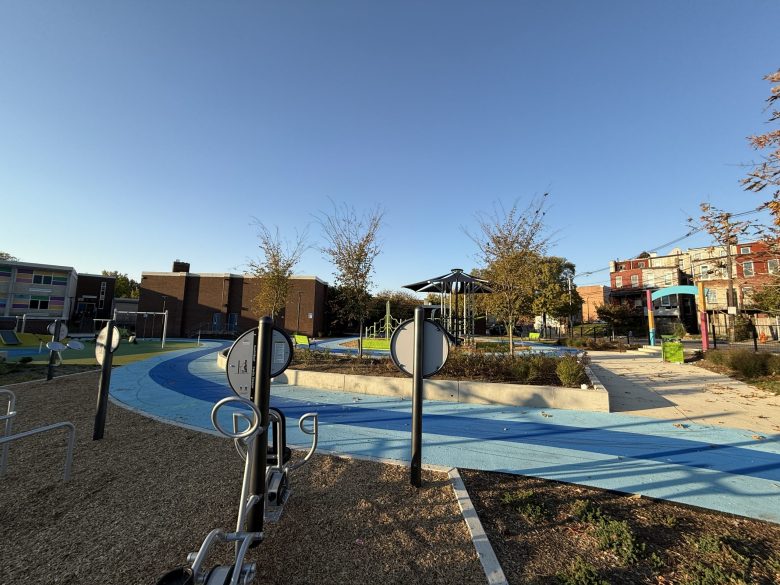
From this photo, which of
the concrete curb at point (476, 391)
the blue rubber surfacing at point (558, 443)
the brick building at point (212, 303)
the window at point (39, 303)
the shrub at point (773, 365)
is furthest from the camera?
the window at point (39, 303)

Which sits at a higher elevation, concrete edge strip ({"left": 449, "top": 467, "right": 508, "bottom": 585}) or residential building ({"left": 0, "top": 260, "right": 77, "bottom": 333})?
residential building ({"left": 0, "top": 260, "right": 77, "bottom": 333})

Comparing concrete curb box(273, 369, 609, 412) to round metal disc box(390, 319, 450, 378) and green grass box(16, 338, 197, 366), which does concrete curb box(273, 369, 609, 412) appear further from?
green grass box(16, 338, 197, 366)

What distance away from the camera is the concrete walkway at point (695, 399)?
611 centimetres

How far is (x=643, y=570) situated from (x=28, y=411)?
31.7 ft

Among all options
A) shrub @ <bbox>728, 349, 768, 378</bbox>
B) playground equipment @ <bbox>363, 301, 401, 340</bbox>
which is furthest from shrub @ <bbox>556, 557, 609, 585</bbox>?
playground equipment @ <bbox>363, 301, 401, 340</bbox>

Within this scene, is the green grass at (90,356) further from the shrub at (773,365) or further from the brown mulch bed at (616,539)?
the shrub at (773,365)

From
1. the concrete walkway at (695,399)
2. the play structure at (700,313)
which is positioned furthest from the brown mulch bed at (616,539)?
the play structure at (700,313)

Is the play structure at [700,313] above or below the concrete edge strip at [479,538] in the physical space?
above

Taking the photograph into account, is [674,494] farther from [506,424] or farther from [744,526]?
[506,424]

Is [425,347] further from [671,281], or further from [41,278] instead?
[671,281]

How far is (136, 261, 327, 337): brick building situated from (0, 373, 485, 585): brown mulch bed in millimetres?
30590

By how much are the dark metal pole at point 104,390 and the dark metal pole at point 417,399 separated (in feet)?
15.0

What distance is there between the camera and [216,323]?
3481 cm

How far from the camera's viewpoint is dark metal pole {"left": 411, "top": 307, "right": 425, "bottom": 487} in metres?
3.49
